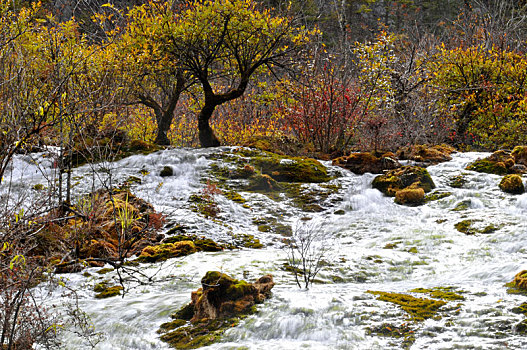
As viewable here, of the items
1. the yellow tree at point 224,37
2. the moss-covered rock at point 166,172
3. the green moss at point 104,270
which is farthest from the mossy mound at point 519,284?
the yellow tree at point 224,37

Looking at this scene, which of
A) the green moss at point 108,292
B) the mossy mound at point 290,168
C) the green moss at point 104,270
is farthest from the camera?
the mossy mound at point 290,168

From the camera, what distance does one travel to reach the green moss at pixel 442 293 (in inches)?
196

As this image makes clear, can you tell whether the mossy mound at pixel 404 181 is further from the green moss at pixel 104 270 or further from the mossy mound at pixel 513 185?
the green moss at pixel 104 270

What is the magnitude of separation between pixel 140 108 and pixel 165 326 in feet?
40.0

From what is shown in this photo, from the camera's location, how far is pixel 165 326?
466 cm

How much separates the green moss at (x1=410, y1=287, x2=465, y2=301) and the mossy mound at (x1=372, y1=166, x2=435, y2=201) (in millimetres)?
5141

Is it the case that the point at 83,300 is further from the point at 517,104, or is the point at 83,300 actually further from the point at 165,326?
the point at 517,104

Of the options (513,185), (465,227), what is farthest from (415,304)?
(513,185)

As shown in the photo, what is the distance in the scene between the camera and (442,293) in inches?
204

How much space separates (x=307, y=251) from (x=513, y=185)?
18.0 ft

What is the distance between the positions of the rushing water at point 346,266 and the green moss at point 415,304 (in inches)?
4.4

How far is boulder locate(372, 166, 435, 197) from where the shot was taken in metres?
10.5

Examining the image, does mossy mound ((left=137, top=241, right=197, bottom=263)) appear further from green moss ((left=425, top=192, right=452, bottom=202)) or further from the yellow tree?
the yellow tree

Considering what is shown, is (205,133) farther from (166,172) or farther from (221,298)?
(221,298)
